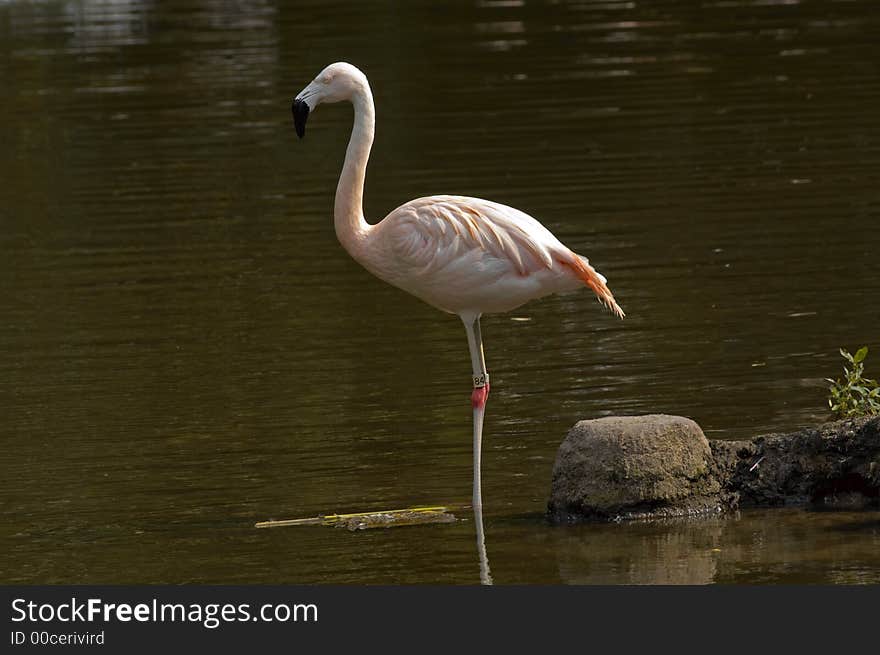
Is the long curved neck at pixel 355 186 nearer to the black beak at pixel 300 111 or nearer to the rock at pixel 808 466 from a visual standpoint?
the black beak at pixel 300 111

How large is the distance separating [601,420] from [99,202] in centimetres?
1025

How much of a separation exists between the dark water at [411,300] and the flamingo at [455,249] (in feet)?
3.07

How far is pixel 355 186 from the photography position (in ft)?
28.6

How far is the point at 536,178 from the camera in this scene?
55.6 feet

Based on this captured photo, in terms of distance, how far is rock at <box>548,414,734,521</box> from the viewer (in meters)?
8.04

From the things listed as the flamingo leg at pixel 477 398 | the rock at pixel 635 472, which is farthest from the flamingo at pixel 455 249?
the rock at pixel 635 472

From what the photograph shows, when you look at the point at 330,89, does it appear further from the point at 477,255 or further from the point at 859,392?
the point at 859,392

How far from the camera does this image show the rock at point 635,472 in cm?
804

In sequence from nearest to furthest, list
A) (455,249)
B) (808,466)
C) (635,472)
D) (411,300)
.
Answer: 1. (635,472)
2. (808,466)
3. (455,249)
4. (411,300)

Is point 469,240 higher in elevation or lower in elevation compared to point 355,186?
lower

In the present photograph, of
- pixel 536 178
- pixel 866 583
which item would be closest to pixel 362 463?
pixel 866 583

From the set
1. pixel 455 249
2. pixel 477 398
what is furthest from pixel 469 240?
pixel 477 398

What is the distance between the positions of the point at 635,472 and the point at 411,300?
17.4ft

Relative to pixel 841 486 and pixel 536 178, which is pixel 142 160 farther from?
pixel 841 486
